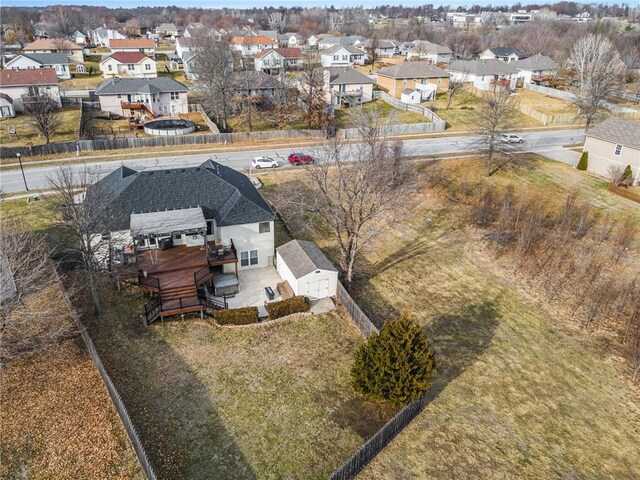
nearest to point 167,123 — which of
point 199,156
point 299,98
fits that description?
point 199,156

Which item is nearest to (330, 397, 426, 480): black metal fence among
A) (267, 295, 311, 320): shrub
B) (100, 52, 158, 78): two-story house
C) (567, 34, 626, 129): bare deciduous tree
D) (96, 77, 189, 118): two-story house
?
(267, 295, 311, 320): shrub

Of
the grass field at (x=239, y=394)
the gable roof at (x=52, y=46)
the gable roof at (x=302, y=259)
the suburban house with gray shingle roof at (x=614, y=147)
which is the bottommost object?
the grass field at (x=239, y=394)

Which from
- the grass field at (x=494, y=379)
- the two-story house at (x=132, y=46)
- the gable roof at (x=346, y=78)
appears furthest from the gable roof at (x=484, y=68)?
the two-story house at (x=132, y=46)

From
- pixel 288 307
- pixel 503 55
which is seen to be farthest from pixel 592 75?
pixel 288 307

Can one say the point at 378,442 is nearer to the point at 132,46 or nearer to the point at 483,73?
the point at 483,73

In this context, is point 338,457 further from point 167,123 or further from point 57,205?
point 167,123

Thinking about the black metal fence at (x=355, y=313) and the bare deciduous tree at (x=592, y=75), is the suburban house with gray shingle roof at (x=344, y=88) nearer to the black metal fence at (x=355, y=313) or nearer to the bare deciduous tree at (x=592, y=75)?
the bare deciduous tree at (x=592, y=75)

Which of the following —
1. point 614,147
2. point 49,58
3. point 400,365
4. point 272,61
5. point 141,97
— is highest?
point 49,58
